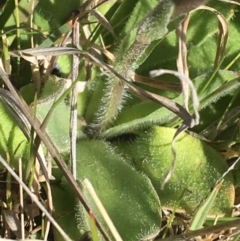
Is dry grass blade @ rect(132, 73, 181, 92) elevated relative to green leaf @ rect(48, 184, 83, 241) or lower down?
elevated

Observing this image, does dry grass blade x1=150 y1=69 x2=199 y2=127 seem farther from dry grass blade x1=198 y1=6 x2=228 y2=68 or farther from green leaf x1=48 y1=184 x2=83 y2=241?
green leaf x1=48 y1=184 x2=83 y2=241

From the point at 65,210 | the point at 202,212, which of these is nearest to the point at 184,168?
the point at 202,212

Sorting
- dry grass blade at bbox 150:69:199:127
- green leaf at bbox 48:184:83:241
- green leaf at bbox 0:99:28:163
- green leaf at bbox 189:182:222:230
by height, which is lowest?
green leaf at bbox 48:184:83:241

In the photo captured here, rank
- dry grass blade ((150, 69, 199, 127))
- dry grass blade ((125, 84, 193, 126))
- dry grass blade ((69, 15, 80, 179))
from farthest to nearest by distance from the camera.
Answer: dry grass blade ((69, 15, 80, 179))
dry grass blade ((125, 84, 193, 126))
dry grass blade ((150, 69, 199, 127))

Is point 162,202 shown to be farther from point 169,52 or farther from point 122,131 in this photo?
point 169,52

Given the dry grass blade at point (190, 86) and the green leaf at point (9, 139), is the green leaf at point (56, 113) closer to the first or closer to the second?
the green leaf at point (9, 139)

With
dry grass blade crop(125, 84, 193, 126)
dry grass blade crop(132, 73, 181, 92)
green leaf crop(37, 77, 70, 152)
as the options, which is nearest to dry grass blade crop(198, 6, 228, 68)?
dry grass blade crop(132, 73, 181, 92)

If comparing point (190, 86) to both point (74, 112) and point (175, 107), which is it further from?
point (74, 112)

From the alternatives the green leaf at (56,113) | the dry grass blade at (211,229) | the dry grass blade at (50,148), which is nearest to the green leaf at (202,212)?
→ the dry grass blade at (211,229)
